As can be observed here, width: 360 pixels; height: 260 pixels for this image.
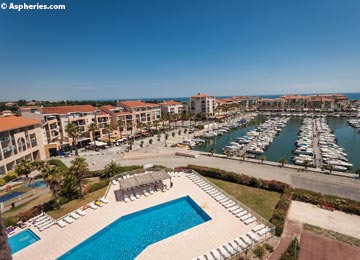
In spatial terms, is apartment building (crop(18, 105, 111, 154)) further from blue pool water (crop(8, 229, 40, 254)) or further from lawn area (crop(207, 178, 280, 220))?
lawn area (crop(207, 178, 280, 220))

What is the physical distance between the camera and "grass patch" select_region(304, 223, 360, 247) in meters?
16.5

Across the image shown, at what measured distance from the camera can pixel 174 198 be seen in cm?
2477

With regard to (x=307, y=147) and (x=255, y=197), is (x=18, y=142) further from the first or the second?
(x=307, y=147)

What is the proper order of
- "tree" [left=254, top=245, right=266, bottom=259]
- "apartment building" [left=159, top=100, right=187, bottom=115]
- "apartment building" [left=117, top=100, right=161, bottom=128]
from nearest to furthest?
"tree" [left=254, top=245, right=266, bottom=259]
"apartment building" [left=117, top=100, right=161, bottom=128]
"apartment building" [left=159, top=100, right=187, bottom=115]

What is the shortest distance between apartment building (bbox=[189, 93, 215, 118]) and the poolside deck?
7950cm

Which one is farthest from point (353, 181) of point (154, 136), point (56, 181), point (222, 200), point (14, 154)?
point (14, 154)

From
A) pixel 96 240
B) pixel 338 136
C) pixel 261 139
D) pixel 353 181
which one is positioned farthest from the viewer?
pixel 338 136

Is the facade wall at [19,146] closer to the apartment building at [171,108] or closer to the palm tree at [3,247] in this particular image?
the palm tree at [3,247]

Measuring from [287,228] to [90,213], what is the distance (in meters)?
20.0

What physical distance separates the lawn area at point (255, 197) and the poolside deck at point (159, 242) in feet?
10.5

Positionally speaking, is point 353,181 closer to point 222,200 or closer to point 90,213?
point 222,200

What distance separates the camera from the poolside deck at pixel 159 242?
638 inches

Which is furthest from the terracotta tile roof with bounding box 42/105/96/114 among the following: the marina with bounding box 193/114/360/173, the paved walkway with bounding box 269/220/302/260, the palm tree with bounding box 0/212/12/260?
the paved walkway with bounding box 269/220/302/260

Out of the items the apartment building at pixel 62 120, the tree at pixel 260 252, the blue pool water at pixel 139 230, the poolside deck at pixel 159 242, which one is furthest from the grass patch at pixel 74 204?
the apartment building at pixel 62 120
